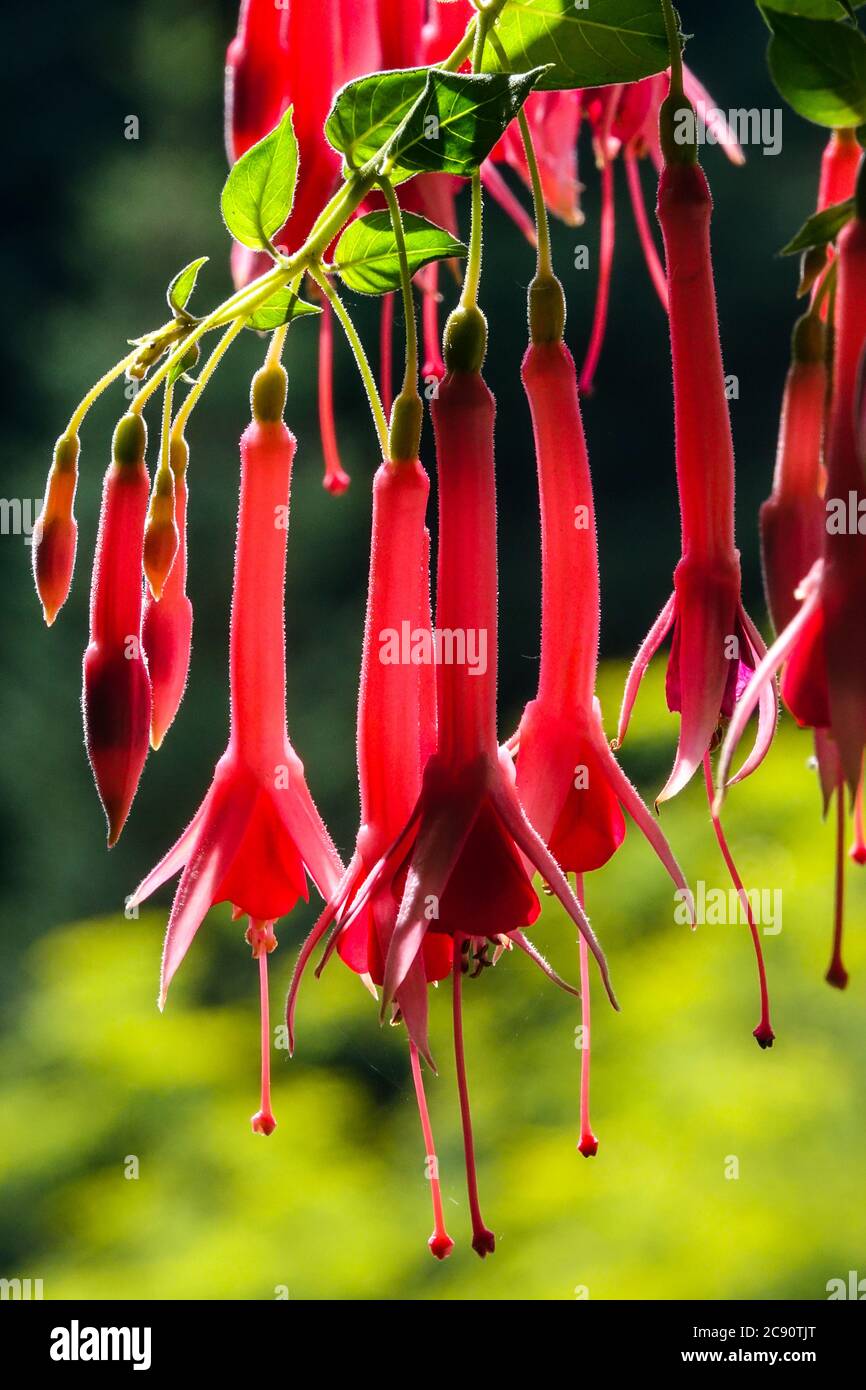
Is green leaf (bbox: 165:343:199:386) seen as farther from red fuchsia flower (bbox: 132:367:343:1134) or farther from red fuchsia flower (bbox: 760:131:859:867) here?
red fuchsia flower (bbox: 760:131:859:867)

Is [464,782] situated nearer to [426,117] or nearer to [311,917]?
[426,117]

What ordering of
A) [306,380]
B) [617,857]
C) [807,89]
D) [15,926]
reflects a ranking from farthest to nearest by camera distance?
[306,380] < [15,926] < [617,857] < [807,89]

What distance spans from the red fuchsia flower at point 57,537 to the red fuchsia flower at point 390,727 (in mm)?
58

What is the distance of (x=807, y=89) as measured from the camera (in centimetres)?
22

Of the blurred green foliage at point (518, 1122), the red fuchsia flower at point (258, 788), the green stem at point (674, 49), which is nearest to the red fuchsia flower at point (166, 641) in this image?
the red fuchsia flower at point (258, 788)

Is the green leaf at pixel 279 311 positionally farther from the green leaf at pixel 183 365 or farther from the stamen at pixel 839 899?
the stamen at pixel 839 899

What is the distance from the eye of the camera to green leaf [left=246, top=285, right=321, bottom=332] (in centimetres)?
29

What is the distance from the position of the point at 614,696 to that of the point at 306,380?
0.56 metres

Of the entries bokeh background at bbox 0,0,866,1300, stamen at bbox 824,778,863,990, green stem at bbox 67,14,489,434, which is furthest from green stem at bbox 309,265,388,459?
bokeh background at bbox 0,0,866,1300
